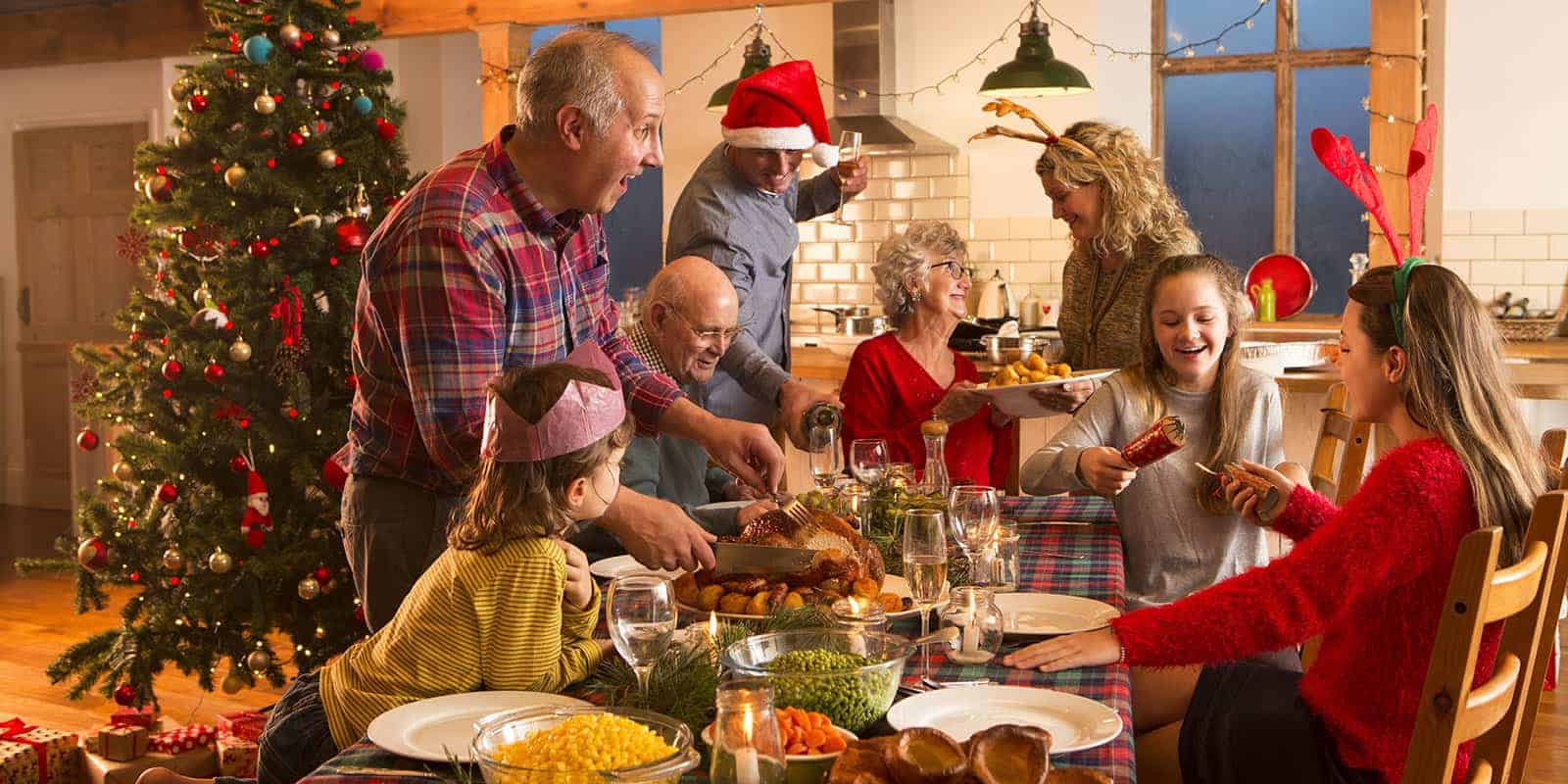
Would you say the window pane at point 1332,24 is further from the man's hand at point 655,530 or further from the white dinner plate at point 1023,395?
the man's hand at point 655,530

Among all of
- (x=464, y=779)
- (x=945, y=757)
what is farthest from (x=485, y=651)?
(x=945, y=757)

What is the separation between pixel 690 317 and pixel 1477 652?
197 centimetres

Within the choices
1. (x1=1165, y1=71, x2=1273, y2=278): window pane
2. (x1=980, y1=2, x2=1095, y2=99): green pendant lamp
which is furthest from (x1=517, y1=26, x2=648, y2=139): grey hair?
(x1=1165, y1=71, x2=1273, y2=278): window pane

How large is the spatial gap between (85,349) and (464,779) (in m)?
3.74

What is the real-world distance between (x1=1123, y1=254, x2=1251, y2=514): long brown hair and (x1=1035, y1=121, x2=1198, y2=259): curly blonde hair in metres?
0.61

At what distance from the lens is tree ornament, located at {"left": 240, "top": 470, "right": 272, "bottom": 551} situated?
442 centimetres

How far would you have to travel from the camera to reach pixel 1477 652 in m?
1.63

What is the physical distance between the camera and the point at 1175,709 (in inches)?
94.2

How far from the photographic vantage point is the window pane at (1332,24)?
26.1 feet

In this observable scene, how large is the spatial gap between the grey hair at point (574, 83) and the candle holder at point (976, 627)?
0.94 m

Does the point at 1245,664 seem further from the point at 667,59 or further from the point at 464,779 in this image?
the point at 667,59

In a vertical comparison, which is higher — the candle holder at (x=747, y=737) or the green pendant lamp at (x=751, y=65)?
the green pendant lamp at (x=751, y=65)

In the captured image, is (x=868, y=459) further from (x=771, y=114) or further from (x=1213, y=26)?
(x=1213, y=26)

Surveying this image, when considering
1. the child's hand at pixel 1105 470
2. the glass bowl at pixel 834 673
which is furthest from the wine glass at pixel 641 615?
the child's hand at pixel 1105 470
